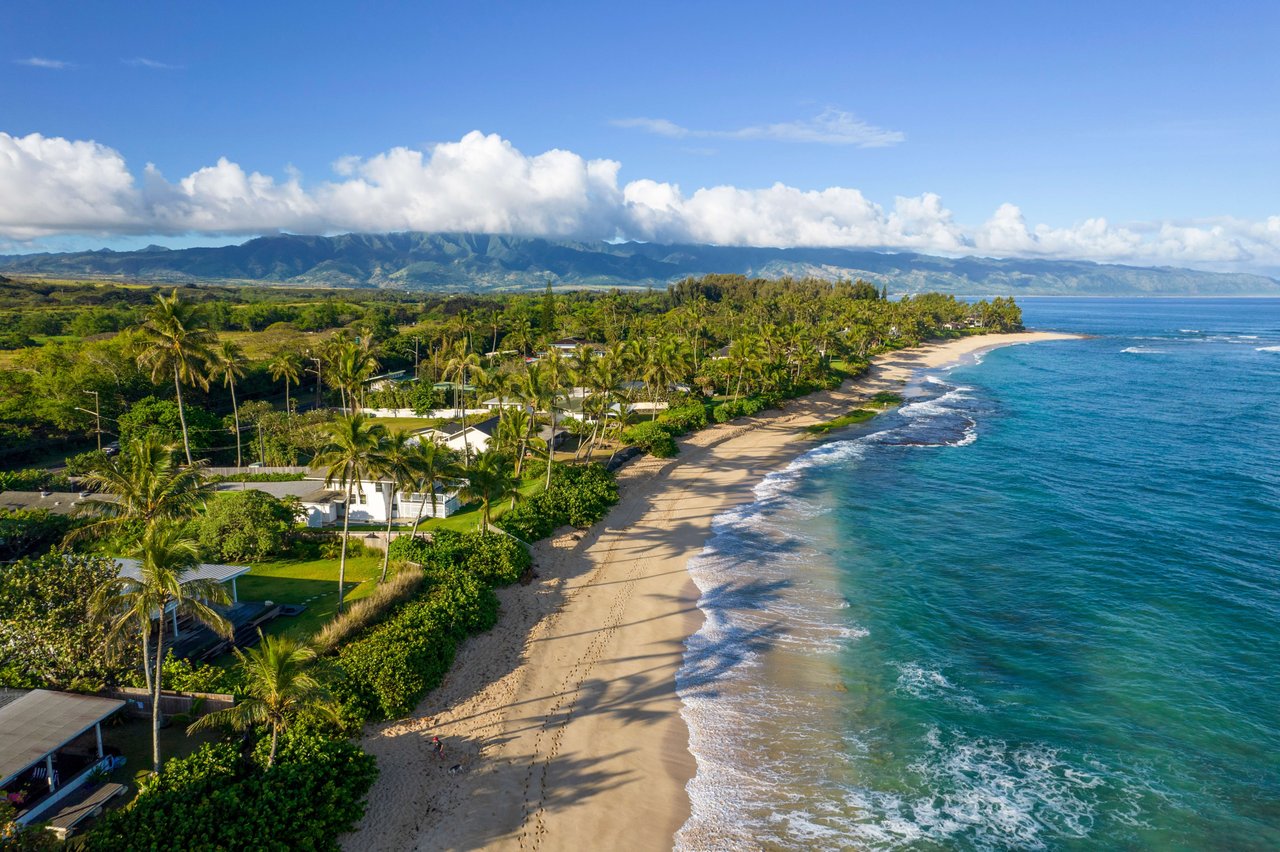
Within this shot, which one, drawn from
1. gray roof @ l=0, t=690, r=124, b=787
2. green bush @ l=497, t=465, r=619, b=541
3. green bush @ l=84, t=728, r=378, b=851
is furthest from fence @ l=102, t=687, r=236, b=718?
green bush @ l=497, t=465, r=619, b=541

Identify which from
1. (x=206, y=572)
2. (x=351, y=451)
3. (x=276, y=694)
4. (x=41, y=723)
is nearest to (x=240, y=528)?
(x=206, y=572)

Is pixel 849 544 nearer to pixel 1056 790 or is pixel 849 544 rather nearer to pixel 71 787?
pixel 1056 790

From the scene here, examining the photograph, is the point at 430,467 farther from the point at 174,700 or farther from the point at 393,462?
the point at 174,700

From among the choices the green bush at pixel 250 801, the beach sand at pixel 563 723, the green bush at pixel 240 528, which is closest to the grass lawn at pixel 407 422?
the green bush at pixel 240 528

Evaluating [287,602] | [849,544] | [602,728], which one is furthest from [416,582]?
[849,544]

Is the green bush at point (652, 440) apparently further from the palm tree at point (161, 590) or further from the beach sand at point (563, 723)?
the palm tree at point (161, 590)

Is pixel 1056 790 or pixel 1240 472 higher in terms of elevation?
pixel 1240 472
